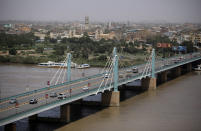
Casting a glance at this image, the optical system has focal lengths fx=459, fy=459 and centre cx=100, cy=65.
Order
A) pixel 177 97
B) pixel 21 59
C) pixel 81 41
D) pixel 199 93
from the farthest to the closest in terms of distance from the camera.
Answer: pixel 81 41 → pixel 21 59 → pixel 199 93 → pixel 177 97

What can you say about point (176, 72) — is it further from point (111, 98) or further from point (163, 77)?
point (111, 98)

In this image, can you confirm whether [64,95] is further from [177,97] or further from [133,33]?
[133,33]

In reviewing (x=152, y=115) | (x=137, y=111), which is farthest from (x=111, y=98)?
(x=152, y=115)

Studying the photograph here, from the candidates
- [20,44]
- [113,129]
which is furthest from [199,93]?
[20,44]

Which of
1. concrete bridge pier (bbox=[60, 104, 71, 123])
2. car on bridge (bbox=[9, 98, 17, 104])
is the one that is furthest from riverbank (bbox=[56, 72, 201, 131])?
car on bridge (bbox=[9, 98, 17, 104])

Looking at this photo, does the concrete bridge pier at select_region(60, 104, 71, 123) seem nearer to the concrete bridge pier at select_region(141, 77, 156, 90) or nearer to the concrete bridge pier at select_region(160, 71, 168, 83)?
the concrete bridge pier at select_region(141, 77, 156, 90)

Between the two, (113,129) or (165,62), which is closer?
(113,129)
